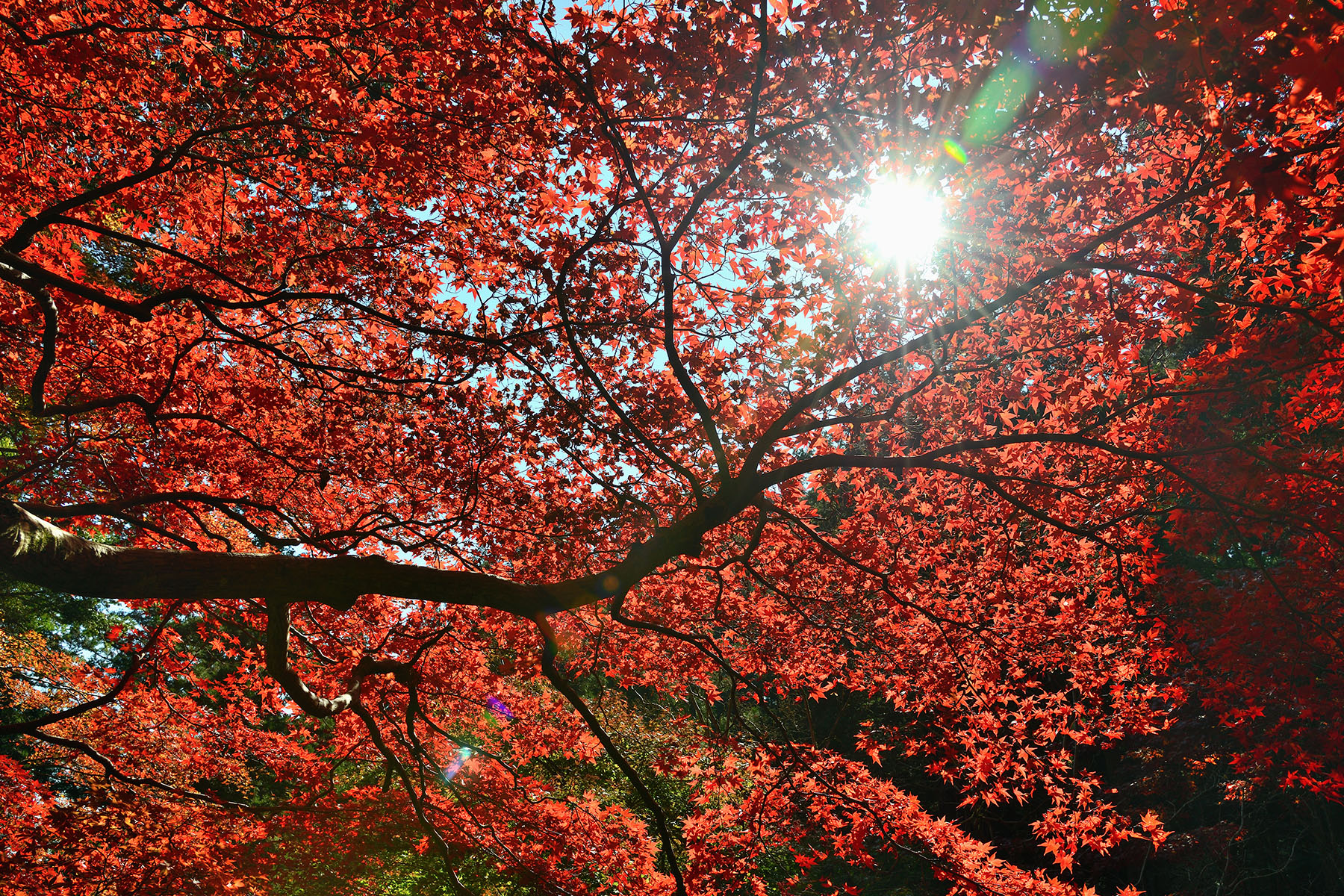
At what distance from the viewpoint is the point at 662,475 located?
6.64 metres

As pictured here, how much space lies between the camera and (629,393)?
5996 mm

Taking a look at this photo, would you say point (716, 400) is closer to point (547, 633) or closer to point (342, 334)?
point (547, 633)

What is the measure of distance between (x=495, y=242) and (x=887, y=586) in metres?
4.35

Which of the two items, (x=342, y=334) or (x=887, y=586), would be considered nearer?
(x=887, y=586)

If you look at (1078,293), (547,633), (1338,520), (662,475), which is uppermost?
(1078,293)

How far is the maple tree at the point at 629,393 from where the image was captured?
4.10m

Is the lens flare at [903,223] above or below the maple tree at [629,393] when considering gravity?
above

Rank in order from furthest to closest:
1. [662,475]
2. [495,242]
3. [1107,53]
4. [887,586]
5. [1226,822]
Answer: [1226,822]
[662,475]
[495,242]
[887,586]
[1107,53]

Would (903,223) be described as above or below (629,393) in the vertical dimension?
above

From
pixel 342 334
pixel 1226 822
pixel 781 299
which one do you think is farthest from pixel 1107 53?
pixel 1226 822

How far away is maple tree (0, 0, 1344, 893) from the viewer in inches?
161

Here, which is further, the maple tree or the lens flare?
the lens flare

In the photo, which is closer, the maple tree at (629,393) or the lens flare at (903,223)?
the maple tree at (629,393)

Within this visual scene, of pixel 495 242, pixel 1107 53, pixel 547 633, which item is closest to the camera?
pixel 1107 53
